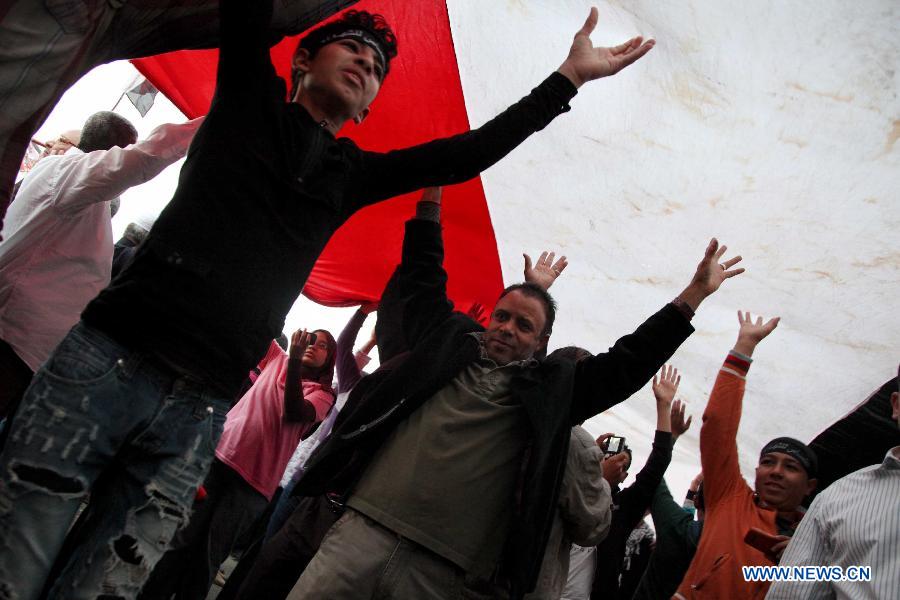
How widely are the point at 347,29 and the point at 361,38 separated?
0.05m

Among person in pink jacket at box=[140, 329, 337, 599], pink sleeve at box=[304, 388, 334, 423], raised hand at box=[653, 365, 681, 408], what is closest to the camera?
person in pink jacket at box=[140, 329, 337, 599]

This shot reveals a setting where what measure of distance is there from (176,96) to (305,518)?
194 centimetres

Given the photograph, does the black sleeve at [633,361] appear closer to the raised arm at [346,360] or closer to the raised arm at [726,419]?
the raised arm at [726,419]

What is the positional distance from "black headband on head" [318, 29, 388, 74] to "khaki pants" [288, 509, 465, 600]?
1.13 m

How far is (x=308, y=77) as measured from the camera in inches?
50.1

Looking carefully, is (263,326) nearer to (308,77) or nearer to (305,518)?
(308,77)

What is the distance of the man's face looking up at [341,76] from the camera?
4.08 feet

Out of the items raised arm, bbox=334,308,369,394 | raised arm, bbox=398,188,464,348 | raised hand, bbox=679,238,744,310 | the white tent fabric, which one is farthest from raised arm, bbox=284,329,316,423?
raised hand, bbox=679,238,744,310

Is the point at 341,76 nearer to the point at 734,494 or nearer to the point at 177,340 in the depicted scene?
the point at 177,340

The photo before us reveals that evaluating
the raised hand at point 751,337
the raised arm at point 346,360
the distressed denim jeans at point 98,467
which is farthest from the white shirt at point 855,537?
the raised arm at point 346,360

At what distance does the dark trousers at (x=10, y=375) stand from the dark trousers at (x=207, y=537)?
861 millimetres

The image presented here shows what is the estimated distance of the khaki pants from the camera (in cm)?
135

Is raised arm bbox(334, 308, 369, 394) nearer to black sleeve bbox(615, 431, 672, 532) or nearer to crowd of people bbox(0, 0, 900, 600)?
crowd of people bbox(0, 0, 900, 600)

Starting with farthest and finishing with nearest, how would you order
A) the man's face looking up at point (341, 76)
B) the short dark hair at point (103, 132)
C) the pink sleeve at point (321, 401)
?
the pink sleeve at point (321, 401) < the short dark hair at point (103, 132) < the man's face looking up at point (341, 76)
